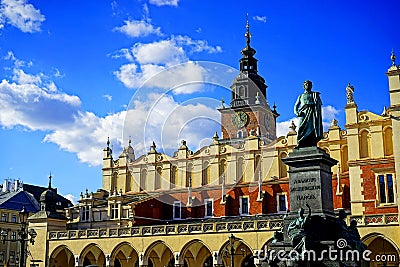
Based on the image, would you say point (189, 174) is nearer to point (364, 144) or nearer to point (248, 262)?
point (248, 262)

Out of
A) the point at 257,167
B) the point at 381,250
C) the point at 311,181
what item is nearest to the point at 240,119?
the point at 257,167

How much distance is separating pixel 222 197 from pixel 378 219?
59.1ft

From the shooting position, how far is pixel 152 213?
2128 inches

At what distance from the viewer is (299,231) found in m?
17.9

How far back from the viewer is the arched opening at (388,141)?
1627 inches

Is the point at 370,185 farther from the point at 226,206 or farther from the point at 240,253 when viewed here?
the point at 226,206

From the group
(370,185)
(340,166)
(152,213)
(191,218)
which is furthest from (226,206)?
(370,185)

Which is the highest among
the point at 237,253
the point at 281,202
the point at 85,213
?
the point at 281,202

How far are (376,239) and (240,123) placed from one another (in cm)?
2734

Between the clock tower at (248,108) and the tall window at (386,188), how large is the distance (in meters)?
22.4

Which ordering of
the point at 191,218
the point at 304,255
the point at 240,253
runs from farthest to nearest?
1. the point at 191,218
2. the point at 240,253
3. the point at 304,255

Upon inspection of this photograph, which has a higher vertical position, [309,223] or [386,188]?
[386,188]

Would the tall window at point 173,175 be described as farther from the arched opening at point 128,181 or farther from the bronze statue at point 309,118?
the bronze statue at point 309,118

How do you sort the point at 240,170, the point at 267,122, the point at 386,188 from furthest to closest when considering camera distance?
the point at 267,122
the point at 240,170
the point at 386,188
